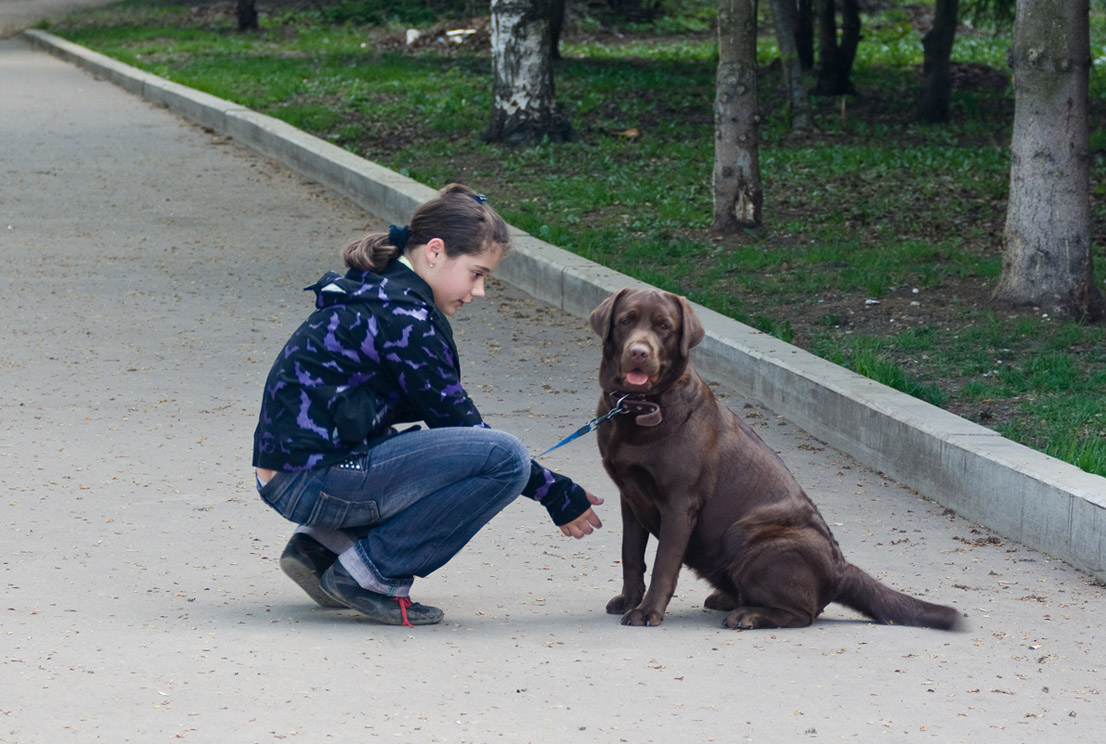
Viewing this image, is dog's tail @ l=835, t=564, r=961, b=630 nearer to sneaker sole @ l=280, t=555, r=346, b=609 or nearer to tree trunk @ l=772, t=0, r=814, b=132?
sneaker sole @ l=280, t=555, r=346, b=609

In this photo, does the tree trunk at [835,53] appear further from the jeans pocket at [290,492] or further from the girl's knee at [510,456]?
the jeans pocket at [290,492]

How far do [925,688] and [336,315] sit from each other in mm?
1910

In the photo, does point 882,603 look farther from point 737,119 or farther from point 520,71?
point 520,71

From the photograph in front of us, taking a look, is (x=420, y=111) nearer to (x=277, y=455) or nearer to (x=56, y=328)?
(x=56, y=328)

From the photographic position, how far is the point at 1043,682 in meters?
3.71

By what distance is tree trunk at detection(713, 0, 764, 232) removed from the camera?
394 inches

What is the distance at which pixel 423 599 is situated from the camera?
4.52 meters

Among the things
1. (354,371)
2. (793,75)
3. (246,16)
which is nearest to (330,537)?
(354,371)

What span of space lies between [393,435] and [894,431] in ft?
8.35

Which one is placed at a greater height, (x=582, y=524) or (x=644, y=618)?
(x=582, y=524)

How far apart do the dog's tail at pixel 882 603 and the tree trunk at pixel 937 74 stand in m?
12.7

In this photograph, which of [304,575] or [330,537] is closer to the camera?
[304,575]

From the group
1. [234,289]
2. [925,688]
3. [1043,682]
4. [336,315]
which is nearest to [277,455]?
[336,315]

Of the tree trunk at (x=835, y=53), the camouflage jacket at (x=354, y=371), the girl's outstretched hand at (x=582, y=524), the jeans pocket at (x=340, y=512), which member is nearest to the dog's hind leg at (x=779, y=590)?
the girl's outstretched hand at (x=582, y=524)
